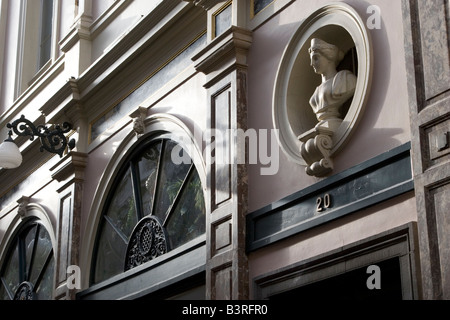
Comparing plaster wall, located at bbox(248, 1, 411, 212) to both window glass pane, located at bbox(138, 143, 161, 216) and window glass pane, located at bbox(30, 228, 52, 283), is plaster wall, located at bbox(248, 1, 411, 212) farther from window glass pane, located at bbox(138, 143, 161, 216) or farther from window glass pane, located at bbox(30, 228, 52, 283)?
window glass pane, located at bbox(30, 228, 52, 283)

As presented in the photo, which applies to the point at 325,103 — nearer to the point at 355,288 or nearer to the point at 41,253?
the point at 355,288

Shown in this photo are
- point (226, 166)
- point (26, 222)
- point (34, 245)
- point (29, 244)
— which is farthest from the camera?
point (26, 222)

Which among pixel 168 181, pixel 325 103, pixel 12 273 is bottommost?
pixel 325 103

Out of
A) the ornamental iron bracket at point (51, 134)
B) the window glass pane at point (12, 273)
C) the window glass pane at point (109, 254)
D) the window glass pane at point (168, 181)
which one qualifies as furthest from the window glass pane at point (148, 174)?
the window glass pane at point (12, 273)

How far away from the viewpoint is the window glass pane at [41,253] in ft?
43.8

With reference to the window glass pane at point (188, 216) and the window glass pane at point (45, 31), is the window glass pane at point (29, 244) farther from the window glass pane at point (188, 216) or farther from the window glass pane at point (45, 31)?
the window glass pane at point (188, 216)

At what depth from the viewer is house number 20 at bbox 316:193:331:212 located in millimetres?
7852

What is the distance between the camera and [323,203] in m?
7.93

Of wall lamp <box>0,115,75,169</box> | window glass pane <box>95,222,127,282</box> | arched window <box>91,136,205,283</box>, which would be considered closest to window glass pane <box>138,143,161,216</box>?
arched window <box>91,136,205,283</box>

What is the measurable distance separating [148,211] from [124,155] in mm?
912

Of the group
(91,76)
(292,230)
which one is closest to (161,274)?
(292,230)

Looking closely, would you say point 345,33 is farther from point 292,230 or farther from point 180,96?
point 180,96

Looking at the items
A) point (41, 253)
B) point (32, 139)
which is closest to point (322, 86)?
point (32, 139)

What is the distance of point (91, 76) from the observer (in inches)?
491
